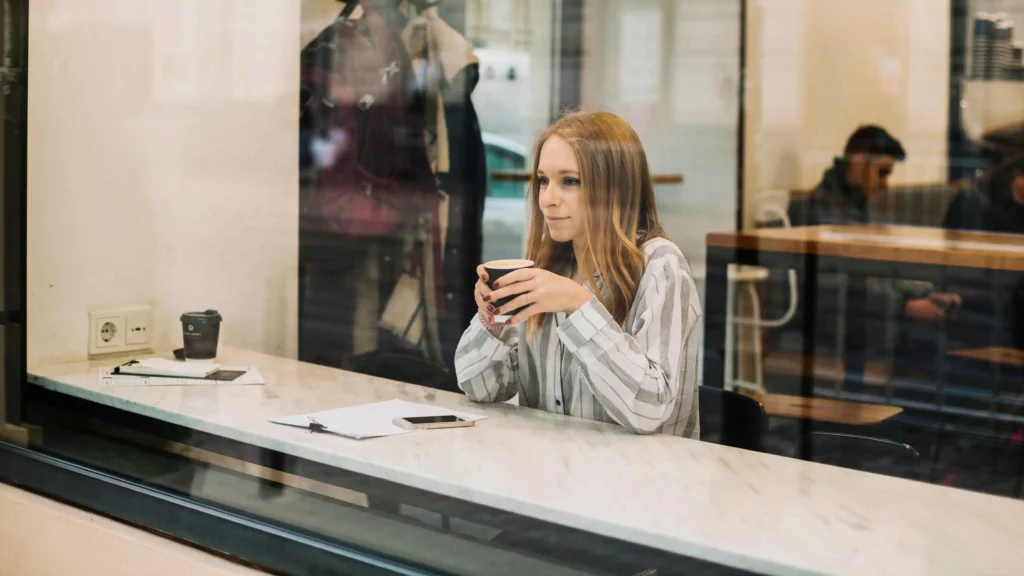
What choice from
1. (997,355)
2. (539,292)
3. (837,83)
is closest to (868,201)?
(837,83)

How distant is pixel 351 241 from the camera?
252cm

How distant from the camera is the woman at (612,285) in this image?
167 cm

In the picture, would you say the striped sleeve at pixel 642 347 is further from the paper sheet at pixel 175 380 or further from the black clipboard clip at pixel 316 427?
the paper sheet at pixel 175 380

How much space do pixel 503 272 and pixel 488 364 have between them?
27 centimetres

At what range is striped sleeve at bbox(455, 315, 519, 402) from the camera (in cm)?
187

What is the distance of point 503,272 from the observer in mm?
1657

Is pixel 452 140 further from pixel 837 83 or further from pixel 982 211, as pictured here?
pixel 982 211

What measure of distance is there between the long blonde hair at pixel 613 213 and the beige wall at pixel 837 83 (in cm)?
26

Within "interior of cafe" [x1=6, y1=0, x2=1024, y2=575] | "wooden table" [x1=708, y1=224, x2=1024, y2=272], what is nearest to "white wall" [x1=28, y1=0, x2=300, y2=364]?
"interior of cafe" [x1=6, y1=0, x2=1024, y2=575]

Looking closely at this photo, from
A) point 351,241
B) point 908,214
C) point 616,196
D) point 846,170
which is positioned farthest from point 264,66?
point 908,214

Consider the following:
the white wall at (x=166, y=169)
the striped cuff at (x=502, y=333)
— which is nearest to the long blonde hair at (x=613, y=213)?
the striped cuff at (x=502, y=333)

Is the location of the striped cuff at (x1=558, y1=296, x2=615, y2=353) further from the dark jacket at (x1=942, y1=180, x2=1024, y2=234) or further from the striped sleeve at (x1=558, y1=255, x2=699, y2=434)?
the dark jacket at (x1=942, y1=180, x2=1024, y2=234)

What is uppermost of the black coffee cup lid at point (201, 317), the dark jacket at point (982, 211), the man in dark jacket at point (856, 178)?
the man in dark jacket at point (856, 178)

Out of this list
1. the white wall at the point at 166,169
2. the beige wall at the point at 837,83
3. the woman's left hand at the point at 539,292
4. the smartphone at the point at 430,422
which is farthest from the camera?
the white wall at the point at 166,169
